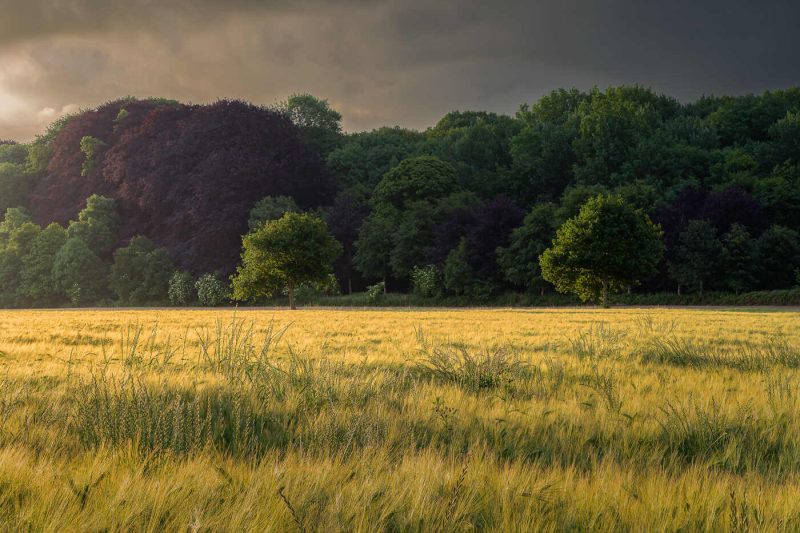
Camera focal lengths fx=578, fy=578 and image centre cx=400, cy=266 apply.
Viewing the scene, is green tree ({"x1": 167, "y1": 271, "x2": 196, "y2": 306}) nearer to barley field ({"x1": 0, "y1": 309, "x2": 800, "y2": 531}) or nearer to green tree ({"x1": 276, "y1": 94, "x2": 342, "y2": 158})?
green tree ({"x1": 276, "y1": 94, "x2": 342, "y2": 158})

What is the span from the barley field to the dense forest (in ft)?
149

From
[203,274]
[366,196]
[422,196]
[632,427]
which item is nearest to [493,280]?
[422,196]

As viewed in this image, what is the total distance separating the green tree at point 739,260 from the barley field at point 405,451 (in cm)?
5042

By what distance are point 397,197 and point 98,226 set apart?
37.0 meters

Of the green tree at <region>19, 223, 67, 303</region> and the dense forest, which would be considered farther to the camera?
the green tree at <region>19, 223, 67, 303</region>

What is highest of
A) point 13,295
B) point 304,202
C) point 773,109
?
point 773,109

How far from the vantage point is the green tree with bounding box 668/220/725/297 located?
52.2 metres

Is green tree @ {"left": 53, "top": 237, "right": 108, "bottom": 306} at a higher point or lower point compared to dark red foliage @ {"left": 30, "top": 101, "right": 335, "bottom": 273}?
lower

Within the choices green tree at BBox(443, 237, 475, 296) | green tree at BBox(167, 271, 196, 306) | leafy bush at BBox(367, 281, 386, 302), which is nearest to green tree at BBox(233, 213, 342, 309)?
leafy bush at BBox(367, 281, 386, 302)

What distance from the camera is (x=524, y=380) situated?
24.2 feet

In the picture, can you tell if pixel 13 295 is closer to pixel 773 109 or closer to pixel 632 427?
pixel 632 427

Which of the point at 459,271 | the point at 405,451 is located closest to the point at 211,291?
the point at 459,271

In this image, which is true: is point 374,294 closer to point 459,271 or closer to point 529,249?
point 459,271

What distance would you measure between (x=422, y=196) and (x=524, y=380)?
63992 millimetres
